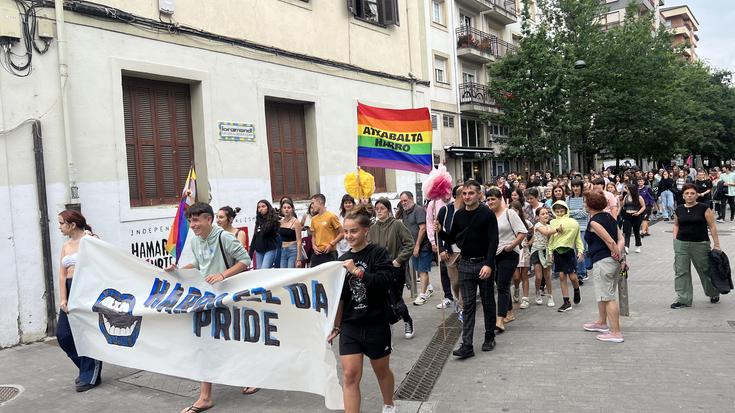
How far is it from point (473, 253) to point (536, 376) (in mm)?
1416

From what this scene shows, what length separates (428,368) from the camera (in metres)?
5.86

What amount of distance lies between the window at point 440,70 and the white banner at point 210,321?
789 inches

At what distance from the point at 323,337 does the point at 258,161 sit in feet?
23.6

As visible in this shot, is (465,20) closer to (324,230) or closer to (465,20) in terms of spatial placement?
(465,20)

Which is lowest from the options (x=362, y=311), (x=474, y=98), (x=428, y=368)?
(x=428, y=368)

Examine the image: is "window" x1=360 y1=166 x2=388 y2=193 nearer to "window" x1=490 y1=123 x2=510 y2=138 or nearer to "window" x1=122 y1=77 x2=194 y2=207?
"window" x1=122 y1=77 x2=194 y2=207

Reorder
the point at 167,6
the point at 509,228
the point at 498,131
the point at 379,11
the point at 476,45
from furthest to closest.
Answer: the point at 498,131, the point at 476,45, the point at 379,11, the point at 167,6, the point at 509,228

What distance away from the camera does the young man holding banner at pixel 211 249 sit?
507cm

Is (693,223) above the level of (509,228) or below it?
below

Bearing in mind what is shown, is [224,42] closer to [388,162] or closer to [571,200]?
[388,162]

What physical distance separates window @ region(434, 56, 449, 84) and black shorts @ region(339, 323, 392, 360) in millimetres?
20874

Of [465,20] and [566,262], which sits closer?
[566,262]

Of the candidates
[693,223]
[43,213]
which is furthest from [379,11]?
[43,213]

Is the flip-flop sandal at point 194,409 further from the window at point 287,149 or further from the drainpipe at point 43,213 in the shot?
the window at point 287,149
